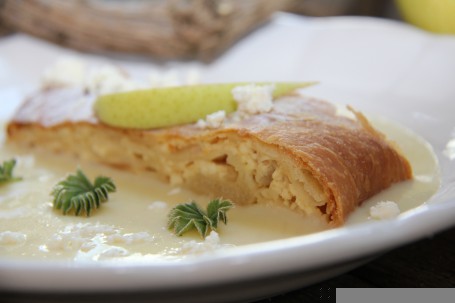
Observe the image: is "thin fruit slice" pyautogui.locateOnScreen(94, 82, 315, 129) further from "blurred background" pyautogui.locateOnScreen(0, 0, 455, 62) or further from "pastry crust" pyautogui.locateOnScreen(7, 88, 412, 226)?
"blurred background" pyautogui.locateOnScreen(0, 0, 455, 62)

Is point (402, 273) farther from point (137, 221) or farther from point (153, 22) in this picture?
point (153, 22)

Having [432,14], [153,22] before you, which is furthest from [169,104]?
[432,14]

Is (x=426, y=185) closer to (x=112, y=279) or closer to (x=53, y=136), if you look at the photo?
(x=112, y=279)

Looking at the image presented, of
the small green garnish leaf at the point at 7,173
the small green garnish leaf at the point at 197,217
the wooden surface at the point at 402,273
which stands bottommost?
the wooden surface at the point at 402,273

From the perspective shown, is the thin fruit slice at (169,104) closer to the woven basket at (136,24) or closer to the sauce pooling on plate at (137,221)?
the sauce pooling on plate at (137,221)

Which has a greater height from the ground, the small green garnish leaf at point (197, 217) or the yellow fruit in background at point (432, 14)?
the yellow fruit in background at point (432, 14)

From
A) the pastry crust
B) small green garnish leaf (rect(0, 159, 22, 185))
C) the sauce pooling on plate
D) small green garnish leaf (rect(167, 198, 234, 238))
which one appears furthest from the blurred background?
small green garnish leaf (rect(167, 198, 234, 238))

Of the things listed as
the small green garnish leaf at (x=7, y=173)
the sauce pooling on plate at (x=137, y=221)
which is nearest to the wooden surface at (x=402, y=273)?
the sauce pooling on plate at (x=137, y=221)
